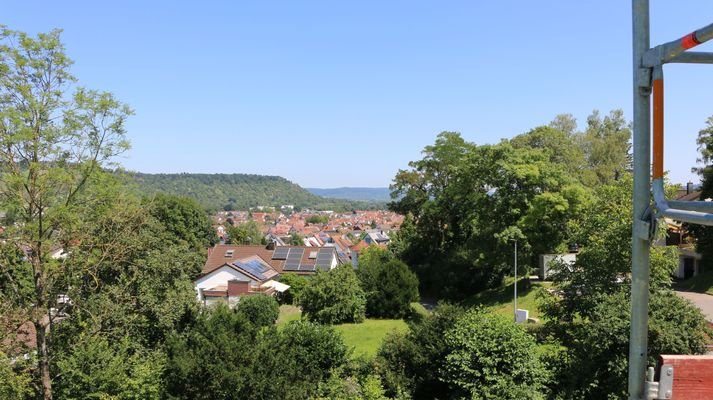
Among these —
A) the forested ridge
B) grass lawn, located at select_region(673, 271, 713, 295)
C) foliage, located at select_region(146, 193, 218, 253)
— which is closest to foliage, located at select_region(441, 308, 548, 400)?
the forested ridge

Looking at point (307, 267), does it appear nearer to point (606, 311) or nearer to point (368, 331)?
point (368, 331)

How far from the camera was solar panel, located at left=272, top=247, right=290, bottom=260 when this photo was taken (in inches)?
1768

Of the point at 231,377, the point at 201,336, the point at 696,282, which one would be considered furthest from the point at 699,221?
the point at 696,282

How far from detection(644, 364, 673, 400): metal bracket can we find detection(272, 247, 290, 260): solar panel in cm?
4349

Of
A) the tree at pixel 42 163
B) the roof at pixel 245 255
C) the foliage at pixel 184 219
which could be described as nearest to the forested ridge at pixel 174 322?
the tree at pixel 42 163

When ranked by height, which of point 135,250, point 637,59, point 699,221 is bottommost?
point 135,250

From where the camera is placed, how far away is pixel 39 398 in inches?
476

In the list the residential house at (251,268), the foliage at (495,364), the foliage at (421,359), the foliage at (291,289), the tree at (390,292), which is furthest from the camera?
the foliage at (291,289)

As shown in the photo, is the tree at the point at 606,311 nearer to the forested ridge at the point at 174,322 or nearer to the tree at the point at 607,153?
the forested ridge at the point at 174,322

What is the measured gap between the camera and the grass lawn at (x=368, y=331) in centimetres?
2178

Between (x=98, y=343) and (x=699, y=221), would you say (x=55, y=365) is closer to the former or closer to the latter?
(x=98, y=343)

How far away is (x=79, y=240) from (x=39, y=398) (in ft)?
13.4

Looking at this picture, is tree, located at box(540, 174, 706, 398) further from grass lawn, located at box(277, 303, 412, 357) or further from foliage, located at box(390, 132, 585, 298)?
foliage, located at box(390, 132, 585, 298)

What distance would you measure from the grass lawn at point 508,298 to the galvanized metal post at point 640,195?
79.1ft
